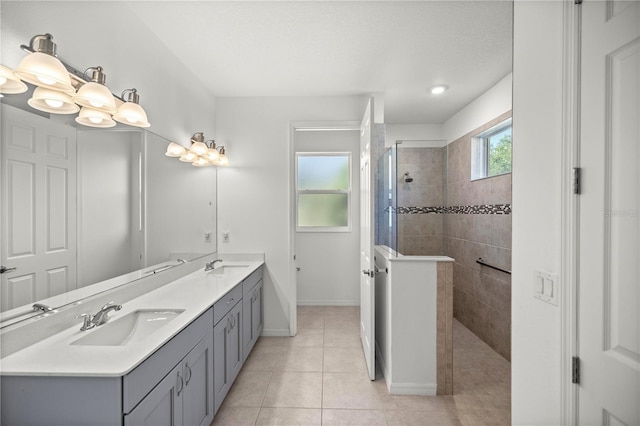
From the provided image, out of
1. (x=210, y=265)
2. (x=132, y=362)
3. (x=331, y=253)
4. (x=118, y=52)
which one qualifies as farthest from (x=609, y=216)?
(x=331, y=253)

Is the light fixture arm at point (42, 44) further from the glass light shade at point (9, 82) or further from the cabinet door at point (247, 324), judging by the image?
the cabinet door at point (247, 324)

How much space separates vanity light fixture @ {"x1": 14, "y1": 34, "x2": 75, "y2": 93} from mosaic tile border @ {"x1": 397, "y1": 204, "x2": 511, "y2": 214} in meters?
2.29

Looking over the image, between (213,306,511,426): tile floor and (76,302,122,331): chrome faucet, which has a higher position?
(76,302,122,331): chrome faucet

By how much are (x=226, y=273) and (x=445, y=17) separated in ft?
8.56

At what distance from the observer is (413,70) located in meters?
2.49

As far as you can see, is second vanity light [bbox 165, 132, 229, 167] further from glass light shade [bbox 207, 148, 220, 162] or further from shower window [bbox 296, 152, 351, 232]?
shower window [bbox 296, 152, 351, 232]

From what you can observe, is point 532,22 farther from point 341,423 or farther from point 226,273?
point 226,273

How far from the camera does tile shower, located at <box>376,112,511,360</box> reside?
2520 mm

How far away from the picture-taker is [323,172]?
4.23 meters

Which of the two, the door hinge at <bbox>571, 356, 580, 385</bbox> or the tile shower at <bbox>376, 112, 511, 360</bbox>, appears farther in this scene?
the tile shower at <bbox>376, 112, 511, 360</bbox>

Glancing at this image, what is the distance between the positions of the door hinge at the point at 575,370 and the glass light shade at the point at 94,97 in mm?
2143

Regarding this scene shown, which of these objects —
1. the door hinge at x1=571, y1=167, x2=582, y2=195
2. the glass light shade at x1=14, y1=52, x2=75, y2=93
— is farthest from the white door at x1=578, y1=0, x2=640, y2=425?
the glass light shade at x1=14, y1=52, x2=75, y2=93

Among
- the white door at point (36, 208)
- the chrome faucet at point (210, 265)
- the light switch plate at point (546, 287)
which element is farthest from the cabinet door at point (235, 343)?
the light switch plate at point (546, 287)

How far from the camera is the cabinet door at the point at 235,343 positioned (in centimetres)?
205
